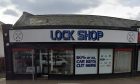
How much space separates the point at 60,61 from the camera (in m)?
17.1

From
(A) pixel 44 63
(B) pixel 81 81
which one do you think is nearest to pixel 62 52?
(A) pixel 44 63

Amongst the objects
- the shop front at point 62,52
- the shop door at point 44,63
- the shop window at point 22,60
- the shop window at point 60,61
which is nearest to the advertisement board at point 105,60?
the shop front at point 62,52

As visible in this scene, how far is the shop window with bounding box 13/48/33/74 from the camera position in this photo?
1725 centimetres

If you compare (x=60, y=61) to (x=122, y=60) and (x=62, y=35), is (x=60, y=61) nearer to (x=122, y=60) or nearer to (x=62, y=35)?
(x=62, y=35)

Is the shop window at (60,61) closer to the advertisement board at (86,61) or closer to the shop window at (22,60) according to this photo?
the advertisement board at (86,61)

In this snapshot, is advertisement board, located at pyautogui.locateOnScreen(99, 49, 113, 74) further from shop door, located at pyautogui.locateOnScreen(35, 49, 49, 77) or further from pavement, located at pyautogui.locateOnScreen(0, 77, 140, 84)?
shop door, located at pyautogui.locateOnScreen(35, 49, 49, 77)

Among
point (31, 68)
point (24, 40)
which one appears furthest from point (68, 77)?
point (24, 40)

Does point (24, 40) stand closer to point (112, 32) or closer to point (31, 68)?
point (31, 68)

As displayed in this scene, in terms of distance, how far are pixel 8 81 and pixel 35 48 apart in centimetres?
305

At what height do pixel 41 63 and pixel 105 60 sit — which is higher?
pixel 105 60

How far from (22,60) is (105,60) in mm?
6328

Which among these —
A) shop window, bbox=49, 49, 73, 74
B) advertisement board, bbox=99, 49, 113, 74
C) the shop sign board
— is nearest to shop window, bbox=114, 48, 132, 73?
advertisement board, bbox=99, 49, 113, 74

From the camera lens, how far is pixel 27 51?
17.2m

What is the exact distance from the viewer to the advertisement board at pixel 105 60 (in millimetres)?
17234
